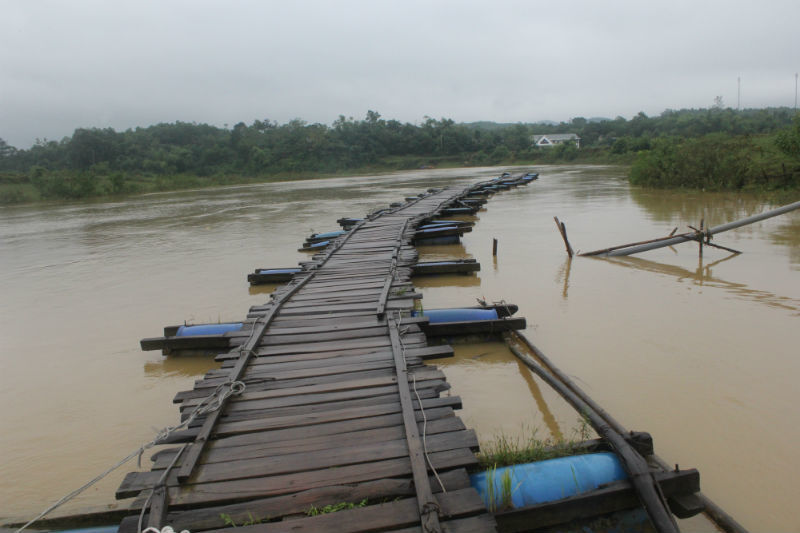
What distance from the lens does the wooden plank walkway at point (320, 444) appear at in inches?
105

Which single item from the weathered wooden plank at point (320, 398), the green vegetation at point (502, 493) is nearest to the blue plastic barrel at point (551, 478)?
the green vegetation at point (502, 493)

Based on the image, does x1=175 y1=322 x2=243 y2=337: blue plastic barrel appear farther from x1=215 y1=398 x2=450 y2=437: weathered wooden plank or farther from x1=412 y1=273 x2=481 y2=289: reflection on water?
x1=412 y1=273 x2=481 y2=289: reflection on water

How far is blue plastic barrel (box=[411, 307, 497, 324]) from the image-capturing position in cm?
613

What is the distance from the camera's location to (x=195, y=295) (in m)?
8.98

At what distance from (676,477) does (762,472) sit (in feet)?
3.44

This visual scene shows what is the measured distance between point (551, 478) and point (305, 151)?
60.7 metres

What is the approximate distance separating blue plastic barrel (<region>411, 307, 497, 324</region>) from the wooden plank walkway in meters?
1.00

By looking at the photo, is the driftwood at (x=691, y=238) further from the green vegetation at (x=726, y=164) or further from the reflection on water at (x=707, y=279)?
the green vegetation at (x=726, y=164)

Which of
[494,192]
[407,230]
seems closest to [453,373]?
[407,230]

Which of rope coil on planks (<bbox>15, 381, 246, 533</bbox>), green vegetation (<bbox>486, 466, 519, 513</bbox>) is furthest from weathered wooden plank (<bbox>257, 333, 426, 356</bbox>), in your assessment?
green vegetation (<bbox>486, 466, 519, 513</bbox>)

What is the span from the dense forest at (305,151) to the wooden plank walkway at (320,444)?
2124 centimetres

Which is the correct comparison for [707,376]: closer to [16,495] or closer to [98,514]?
[98,514]

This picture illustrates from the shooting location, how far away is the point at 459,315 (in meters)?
6.16

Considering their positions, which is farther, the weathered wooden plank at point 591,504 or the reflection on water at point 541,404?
the reflection on water at point 541,404
